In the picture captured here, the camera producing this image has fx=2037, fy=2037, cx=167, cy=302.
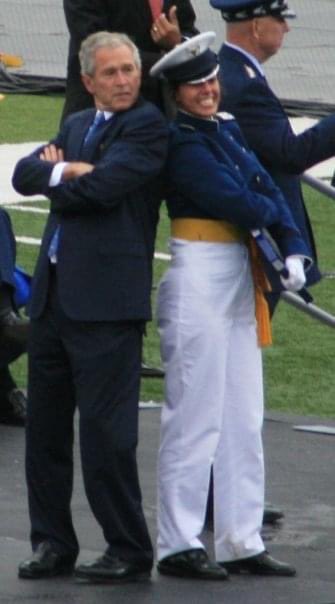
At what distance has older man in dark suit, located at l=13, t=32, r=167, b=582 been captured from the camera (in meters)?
6.01

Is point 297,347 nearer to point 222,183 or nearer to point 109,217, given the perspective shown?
point 222,183

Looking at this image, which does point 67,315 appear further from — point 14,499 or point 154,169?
point 14,499

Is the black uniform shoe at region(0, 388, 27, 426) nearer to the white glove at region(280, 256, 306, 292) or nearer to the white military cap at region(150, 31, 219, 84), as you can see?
the white glove at region(280, 256, 306, 292)

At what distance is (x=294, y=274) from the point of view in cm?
621

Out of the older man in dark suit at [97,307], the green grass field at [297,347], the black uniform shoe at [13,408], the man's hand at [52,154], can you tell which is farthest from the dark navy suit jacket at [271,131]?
the green grass field at [297,347]

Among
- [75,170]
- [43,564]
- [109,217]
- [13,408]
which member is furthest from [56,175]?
[13,408]

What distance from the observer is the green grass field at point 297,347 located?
30.3 ft

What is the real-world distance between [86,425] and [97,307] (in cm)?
36

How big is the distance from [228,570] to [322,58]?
680 inches

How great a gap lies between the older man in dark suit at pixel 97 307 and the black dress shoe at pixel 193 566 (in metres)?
0.08

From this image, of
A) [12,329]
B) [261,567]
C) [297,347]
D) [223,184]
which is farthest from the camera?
[297,347]

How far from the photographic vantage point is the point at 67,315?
6.04m

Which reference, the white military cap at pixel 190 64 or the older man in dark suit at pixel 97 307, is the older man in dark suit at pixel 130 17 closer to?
the white military cap at pixel 190 64

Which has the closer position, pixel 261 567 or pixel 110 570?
pixel 110 570
